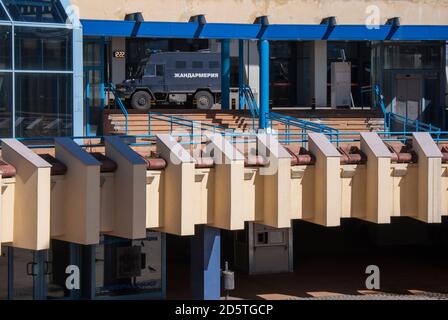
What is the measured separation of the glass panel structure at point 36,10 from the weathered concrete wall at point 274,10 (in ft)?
16.1

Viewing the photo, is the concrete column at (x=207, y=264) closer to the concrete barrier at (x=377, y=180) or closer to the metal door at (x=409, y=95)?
the concrete barrier at (x=377, y=180)

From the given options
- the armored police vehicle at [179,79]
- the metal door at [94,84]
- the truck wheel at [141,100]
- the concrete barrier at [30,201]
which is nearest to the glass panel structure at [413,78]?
the armored police vehicle at [179,79]

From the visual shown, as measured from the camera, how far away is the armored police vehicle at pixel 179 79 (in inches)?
1638

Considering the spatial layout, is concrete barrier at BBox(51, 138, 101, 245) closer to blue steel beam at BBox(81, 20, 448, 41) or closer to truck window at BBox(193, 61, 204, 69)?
blue steel beam at BBox(81, 20, 448, 41)

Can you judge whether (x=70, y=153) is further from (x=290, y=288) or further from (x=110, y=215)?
(x=290, y=288)

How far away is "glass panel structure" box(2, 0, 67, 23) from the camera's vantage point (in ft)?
75.5

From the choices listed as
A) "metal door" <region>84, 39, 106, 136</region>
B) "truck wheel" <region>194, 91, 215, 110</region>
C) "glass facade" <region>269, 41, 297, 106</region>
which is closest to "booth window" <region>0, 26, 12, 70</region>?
"metal door" <region>84, 39, 106, 136</region>

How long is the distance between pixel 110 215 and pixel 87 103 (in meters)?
10.0

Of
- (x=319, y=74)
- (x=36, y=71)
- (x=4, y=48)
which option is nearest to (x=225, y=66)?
(x=36, y=71)

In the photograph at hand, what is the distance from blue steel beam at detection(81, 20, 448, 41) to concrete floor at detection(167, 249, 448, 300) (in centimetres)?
678

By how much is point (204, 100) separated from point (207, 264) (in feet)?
58.8

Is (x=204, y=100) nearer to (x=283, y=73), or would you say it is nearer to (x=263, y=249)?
(x=283, y=73)

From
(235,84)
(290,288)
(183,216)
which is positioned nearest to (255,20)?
(290,288)

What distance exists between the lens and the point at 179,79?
42156 millimetres
